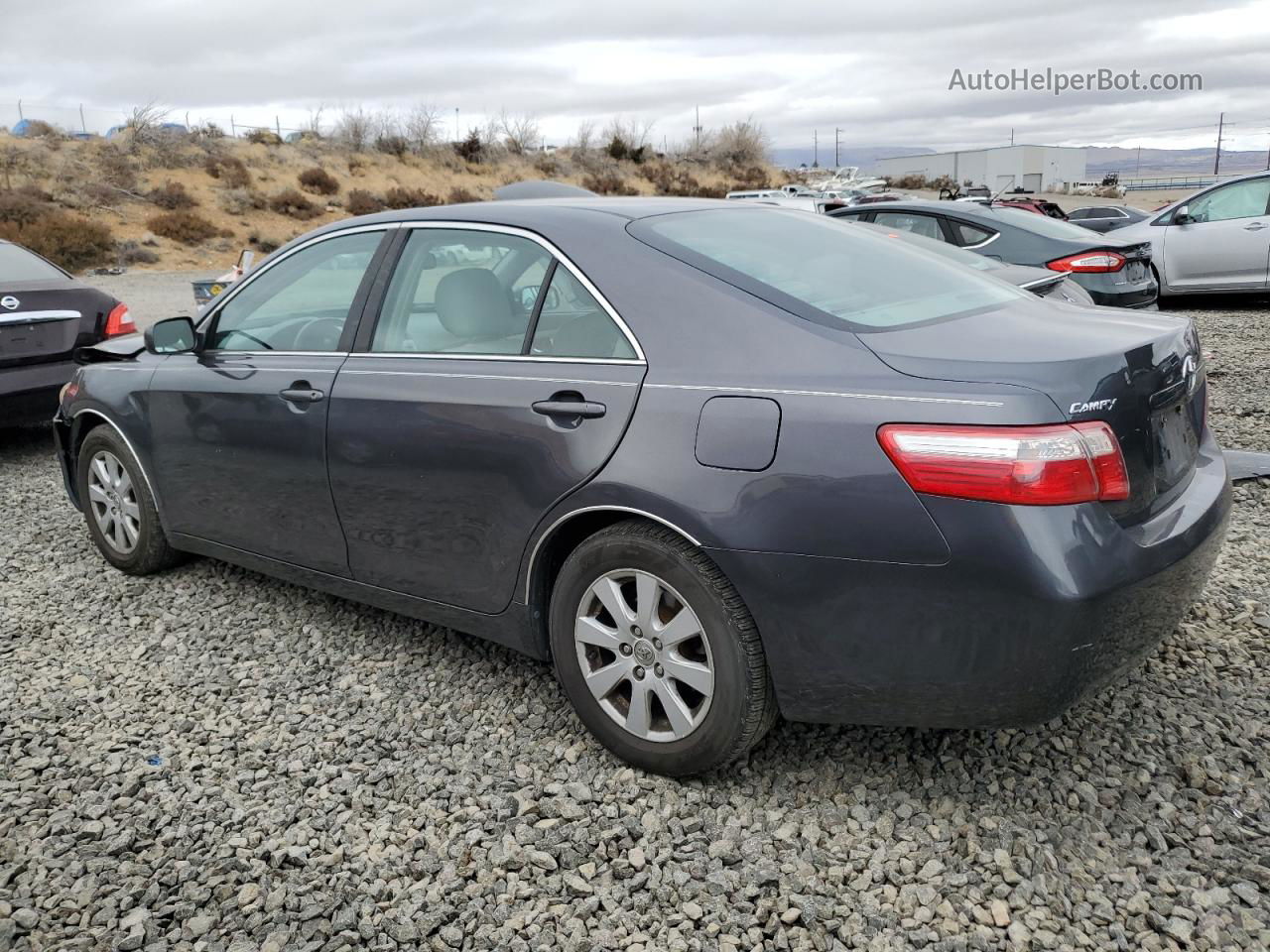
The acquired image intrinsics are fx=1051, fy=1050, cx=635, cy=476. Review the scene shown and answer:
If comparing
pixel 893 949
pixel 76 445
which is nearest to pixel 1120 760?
pixel 893 949

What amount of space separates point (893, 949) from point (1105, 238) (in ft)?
A: 25.5

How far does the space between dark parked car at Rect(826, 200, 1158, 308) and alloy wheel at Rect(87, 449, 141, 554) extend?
21.7 ft

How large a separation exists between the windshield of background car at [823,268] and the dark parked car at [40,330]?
17.1ft

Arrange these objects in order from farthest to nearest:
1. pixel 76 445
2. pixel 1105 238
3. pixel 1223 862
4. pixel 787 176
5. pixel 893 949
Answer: pixel 787 176 → pixel 1105 238 → pixel 76 445 → pixel 1223 862 → pixel 893 949

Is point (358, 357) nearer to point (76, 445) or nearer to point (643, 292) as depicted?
point (643, 292)

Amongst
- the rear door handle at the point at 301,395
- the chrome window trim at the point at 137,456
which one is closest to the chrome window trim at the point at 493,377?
the rear door handle at the point at 301,395

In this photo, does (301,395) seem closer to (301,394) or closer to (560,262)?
(301,394)

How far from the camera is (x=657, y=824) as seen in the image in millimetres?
2742

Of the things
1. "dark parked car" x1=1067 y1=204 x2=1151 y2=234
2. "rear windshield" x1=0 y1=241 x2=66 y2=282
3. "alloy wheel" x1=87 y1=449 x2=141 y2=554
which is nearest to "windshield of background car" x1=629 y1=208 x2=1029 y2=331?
"alloy wheel" x1=87 y1=449 x2=141 y2=554

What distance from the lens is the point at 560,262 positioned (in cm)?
306

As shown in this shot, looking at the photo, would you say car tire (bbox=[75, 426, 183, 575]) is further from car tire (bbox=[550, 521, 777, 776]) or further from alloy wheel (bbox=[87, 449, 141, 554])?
car tire (bbox=[550, 521, 777, 776])

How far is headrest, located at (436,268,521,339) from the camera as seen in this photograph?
10.5ft

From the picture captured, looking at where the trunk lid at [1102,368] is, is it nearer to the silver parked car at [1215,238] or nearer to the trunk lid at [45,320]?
the trunk lid at [45,320]

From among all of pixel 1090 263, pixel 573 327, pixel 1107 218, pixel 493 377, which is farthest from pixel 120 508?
pixel 1107 218
